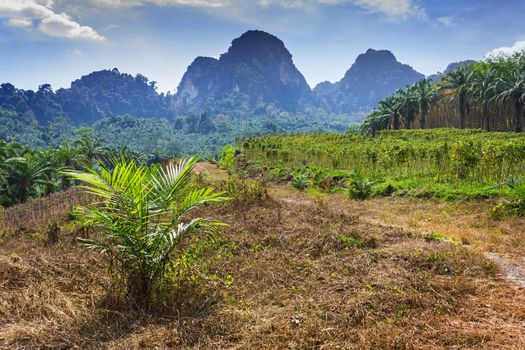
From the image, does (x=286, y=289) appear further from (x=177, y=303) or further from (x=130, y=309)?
(x=130, y=309)

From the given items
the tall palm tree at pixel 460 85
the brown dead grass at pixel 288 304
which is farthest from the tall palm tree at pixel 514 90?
the brown dead grass at pixel 288 304

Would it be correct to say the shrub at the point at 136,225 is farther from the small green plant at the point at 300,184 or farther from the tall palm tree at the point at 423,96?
the tall palm tree at the point at 423,96

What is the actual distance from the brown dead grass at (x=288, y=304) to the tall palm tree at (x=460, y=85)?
42675mm

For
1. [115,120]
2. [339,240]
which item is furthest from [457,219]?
[115,120]

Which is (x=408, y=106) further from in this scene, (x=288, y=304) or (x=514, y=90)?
(x=288, y=304)

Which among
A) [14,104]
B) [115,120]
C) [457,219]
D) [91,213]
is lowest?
[457,219]

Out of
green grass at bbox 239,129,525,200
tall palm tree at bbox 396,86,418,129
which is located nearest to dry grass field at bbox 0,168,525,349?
green grass at bbox 239,129,525,200

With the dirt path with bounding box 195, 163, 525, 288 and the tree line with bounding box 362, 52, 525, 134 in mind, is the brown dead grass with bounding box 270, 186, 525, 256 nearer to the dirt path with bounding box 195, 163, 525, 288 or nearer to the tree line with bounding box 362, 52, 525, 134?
the dirt path with bounding box 195, 163, 525, 288

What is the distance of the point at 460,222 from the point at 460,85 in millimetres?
40692

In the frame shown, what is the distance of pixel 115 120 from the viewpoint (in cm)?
16288

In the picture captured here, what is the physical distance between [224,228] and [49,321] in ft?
16.1

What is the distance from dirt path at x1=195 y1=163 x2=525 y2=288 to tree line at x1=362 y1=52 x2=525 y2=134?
29699 millimetres

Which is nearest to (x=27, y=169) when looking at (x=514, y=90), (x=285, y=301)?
(x=285, y=301)

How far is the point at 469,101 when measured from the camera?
4338 centimetres
